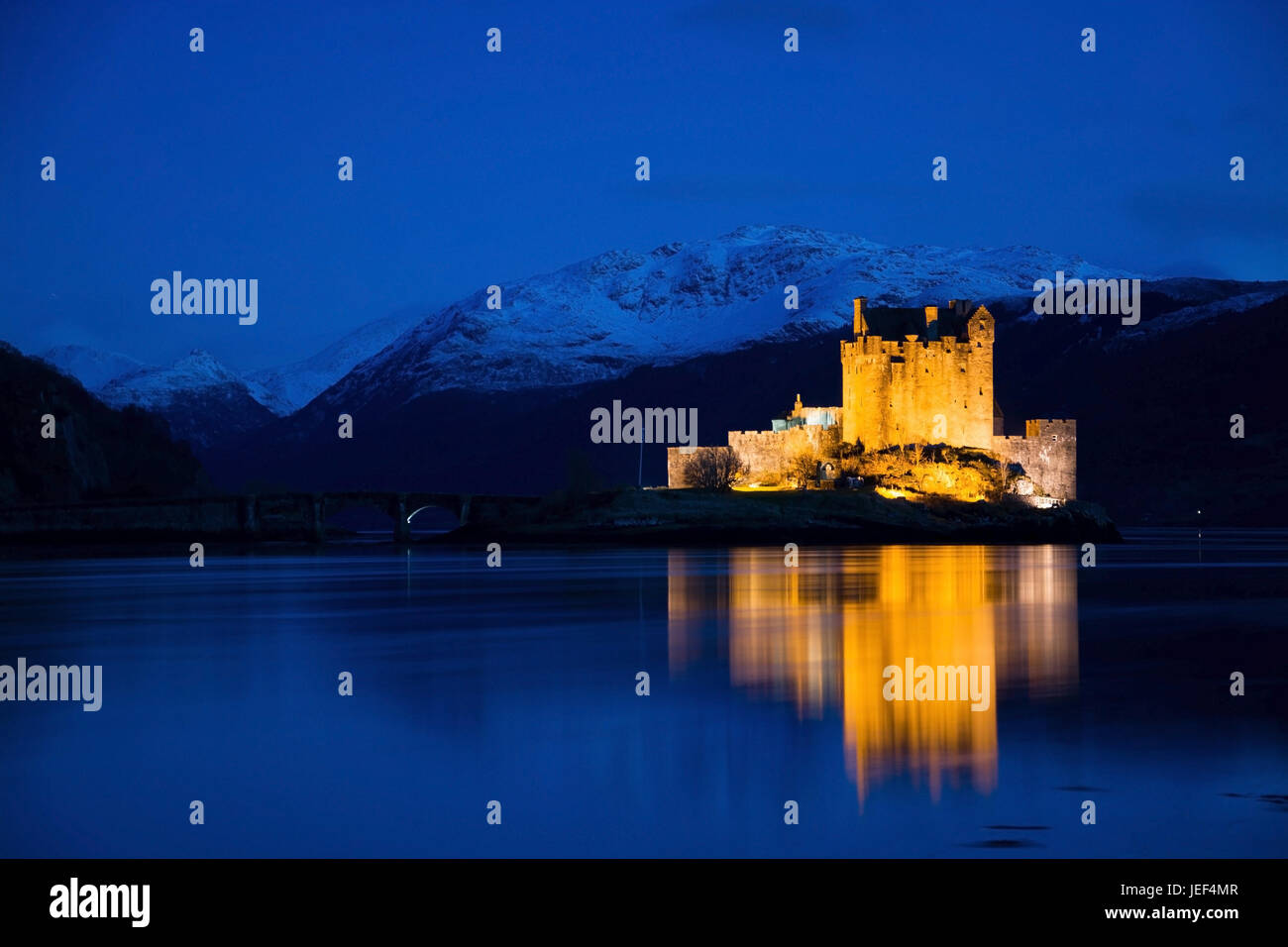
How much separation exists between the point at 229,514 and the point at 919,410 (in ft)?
130

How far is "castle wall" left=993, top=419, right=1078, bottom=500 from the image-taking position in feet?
291

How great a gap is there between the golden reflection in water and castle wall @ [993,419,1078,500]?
32.0m

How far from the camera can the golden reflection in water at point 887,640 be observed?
661 inches

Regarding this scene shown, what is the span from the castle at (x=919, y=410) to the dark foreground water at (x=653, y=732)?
49345 mm

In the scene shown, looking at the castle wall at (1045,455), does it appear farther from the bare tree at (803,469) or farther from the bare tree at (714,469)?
the bare tree at (714,469)

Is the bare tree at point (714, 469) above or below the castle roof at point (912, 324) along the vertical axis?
below

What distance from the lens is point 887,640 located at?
27828 millimetres

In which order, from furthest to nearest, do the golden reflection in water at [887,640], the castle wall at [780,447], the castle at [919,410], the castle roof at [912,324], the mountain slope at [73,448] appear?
the mountain slope at [73,448] < the castle roof at [912,324] < the castle wall at [780,447] < the castle at [919,410] < the golden reflection in water at [887,640]

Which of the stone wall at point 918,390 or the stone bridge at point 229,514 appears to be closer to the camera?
the stone bridge at point 229,514

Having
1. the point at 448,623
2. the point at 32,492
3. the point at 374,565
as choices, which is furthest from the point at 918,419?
the point at 448,623

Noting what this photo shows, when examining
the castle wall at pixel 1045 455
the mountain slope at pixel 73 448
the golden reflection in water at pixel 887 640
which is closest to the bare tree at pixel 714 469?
the castle wall at pixel 1045 455

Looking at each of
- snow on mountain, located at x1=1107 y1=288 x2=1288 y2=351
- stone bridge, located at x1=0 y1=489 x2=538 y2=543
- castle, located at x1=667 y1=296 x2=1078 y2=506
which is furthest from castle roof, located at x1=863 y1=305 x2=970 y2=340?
snow on mountain, located at x1=1107 y1=288 x2=1288 y2=351
